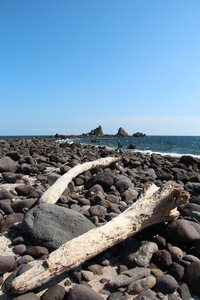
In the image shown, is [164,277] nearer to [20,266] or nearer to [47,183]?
[20,266]

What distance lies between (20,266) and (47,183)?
3677mm

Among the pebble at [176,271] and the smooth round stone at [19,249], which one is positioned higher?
the smooth round stone at [19,249]

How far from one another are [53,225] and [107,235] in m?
0.78

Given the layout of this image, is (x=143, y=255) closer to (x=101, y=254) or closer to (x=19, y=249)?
(x=101, y=254)

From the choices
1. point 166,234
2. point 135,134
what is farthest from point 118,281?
point 135,134

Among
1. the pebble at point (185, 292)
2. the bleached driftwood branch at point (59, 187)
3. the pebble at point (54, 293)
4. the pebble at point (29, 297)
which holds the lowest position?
the pebble at point (185, 292)

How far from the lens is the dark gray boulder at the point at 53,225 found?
389 cm

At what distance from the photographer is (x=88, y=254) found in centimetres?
335

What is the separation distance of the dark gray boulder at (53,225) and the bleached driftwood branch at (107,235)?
1.64 ft

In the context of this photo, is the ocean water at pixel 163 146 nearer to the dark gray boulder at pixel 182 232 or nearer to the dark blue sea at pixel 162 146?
the dark blue sea at pixel 162 146

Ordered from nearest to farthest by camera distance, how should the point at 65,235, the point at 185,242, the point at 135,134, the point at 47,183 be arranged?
the point at 65,235, the point at 185,242, the point at 47,183, the point at 135,134

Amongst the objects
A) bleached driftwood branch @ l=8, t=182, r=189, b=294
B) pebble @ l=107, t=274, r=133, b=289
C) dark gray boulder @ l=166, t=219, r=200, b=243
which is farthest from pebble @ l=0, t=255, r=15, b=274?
dark gray boulder @ l=166, t=219, r=200, b=243

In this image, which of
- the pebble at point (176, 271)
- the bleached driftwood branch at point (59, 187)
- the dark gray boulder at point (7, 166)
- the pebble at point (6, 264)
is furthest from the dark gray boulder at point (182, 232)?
the dark gray boulder at point (7, 166)

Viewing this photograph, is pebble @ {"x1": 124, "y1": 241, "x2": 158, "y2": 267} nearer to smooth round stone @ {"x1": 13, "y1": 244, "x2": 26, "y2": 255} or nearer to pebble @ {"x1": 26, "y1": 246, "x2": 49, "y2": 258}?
pebble @ {"x1": 26, "y1": 246, "x2": 49, "y2": 258}
